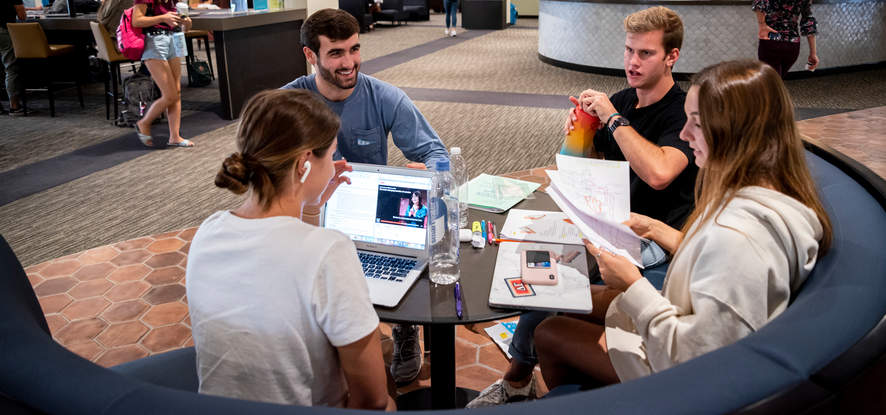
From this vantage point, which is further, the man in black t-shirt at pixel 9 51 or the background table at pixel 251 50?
the man in black t-shirt at pixel 9 51

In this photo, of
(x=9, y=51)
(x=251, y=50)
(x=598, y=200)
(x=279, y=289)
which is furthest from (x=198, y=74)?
(x=279, y=289)

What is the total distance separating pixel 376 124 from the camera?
261cm

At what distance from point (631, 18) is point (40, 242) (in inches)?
135

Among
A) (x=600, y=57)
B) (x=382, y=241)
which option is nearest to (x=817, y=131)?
(x=600, y=57)

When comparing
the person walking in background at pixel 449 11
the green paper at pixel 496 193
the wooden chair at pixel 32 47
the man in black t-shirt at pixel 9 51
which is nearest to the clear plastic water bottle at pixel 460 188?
the green paper at pixel 496 193

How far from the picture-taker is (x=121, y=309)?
9.96 ft

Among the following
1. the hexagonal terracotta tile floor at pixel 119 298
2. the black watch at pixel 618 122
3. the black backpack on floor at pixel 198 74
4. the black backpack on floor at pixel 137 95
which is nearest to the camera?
the black watch at pixel 618 122

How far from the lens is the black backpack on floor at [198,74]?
8.29m

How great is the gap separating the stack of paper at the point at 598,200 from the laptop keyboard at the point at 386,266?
47 cm

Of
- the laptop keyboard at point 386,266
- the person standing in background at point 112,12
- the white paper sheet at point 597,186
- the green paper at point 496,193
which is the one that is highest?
the person standing in background at point 112,12

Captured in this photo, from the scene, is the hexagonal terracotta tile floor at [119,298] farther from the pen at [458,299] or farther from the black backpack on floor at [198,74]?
the black backpack on floor at [198,74]

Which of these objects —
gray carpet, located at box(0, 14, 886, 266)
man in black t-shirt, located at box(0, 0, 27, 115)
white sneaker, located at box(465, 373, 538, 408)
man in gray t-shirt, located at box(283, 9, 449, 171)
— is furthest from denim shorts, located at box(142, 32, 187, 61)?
white sneaker, located at box(465, 373, 538, 408)

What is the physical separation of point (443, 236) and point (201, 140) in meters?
4.67

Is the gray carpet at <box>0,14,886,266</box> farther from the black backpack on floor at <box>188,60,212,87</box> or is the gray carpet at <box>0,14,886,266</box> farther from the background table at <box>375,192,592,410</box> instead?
the background table at <box>375,192,592,410</box>
